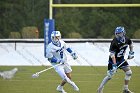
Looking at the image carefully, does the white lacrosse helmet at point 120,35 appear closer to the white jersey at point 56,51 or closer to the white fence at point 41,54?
the white jersey at point 56,51

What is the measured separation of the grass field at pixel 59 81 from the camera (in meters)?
14.9

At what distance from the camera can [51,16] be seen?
24234mm

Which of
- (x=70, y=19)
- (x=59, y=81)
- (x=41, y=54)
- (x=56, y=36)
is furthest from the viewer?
(x=70, y=19)

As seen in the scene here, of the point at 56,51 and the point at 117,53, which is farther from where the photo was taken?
the point at 56,51

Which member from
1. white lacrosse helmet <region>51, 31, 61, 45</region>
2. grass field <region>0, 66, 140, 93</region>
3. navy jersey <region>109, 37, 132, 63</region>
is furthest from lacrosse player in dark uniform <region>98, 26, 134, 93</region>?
white lacrosse helmet <region>51, 31, 61, 45</region>

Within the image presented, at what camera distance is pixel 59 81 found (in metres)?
16.8

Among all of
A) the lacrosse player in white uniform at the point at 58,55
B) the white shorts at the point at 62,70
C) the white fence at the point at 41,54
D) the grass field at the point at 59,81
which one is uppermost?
the lacrosse player in white uniform at the point at 58,55

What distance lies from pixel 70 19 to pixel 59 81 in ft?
26.7

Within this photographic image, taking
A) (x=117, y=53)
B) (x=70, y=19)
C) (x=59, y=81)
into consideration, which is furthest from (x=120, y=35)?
(x=70, y=19)

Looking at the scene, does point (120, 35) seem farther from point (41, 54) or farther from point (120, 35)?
point (41, 54)

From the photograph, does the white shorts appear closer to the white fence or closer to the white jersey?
the white jersey

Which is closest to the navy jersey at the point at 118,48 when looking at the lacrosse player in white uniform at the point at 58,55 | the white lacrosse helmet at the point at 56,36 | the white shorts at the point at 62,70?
the lacrosse player in white uniform at the point at 58,55

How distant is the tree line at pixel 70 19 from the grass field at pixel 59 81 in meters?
4.51

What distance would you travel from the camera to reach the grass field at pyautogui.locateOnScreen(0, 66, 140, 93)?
14898mm
